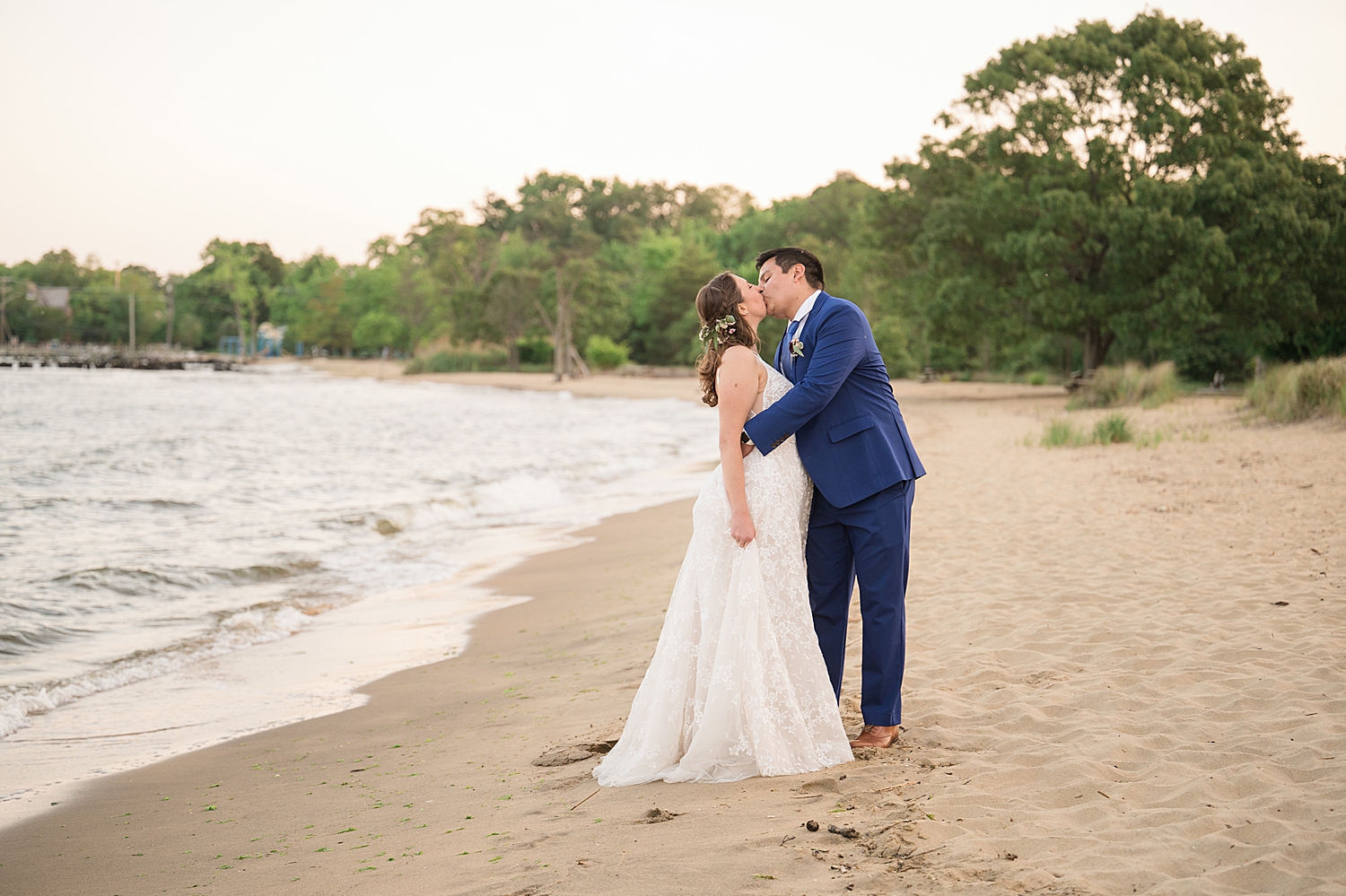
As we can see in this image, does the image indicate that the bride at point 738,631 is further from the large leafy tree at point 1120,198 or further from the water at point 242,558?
the large leafy tree at point 1120,198

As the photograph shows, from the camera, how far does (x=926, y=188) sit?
32.8m

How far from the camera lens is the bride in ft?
12.2

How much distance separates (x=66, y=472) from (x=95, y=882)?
16.8 metres

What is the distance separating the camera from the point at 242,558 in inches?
405

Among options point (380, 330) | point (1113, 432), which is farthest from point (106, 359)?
point (1113, 432)

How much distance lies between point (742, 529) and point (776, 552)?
0.19 meters

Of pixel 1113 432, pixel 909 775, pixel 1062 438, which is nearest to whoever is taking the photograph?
pixel 909 775

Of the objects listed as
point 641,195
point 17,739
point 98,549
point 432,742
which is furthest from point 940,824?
point 641,195

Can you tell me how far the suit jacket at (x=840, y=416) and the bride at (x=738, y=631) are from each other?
0.35 ft

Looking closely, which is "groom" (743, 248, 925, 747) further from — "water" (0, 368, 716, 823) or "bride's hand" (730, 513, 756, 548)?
"water" (0, 368, 716, 823)

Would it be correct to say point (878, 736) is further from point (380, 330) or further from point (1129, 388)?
point (380, 330)

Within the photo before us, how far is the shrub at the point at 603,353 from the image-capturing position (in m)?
60.8

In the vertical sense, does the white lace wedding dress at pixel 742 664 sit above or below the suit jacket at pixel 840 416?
below

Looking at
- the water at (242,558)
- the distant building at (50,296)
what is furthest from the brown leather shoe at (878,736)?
the distant building at (50,296)
